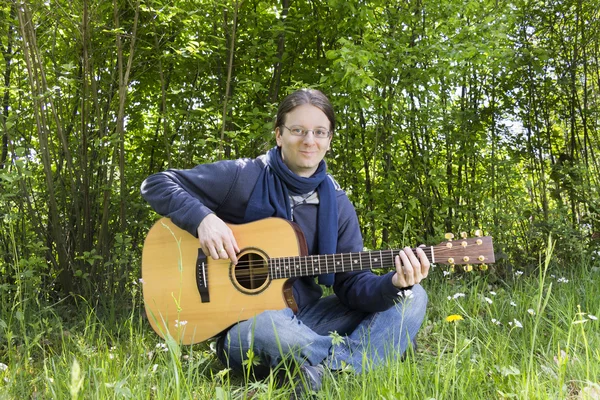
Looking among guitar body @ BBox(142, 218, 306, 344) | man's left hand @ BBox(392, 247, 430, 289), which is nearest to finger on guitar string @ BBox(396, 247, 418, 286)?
man's left hand @ BBox(392, 247, 430, 289)

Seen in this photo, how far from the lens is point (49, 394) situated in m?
1.88

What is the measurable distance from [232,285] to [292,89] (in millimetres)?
1830

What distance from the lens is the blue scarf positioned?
2518 mm

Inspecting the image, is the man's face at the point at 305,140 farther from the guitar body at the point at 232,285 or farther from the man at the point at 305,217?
the guitar body at the point at 232,285

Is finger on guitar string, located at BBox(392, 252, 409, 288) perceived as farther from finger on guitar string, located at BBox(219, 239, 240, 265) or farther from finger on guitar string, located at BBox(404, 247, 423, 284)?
finger on guitar string, located at BBox(219, 239, 240, 265)

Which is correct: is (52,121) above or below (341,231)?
above

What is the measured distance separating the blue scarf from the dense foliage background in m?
A: 1.07

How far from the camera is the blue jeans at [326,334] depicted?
7.13 ft

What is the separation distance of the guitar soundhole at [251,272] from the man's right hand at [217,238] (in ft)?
0.27

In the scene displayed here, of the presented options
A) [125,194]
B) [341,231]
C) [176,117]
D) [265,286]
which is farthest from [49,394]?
[176,117]

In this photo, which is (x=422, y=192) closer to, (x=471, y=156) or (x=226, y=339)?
(x=471, y=156)

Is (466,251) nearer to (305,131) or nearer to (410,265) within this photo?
(410,265)

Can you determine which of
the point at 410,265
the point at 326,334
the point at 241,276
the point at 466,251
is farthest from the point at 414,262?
the point at 241,276

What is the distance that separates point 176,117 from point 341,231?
2.08 metres
